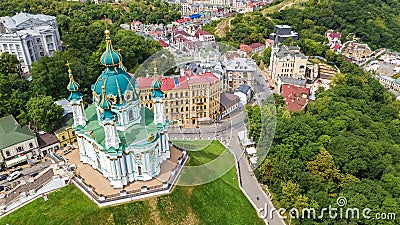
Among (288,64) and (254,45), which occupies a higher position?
(288,64)

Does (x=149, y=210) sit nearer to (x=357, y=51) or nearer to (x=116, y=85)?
(x=116, y=85)

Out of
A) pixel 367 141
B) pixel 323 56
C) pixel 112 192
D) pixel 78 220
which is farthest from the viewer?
pixel 323 56

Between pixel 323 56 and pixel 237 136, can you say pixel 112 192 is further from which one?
pixel 323 56

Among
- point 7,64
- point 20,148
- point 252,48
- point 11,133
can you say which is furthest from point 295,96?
point 7,64

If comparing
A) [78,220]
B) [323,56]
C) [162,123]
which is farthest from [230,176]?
[323,56]

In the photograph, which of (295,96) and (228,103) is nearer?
(228,103)

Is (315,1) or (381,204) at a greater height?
(315,1)

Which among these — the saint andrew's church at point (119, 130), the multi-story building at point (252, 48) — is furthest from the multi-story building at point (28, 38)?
the multi-story building at point (252, 48)
